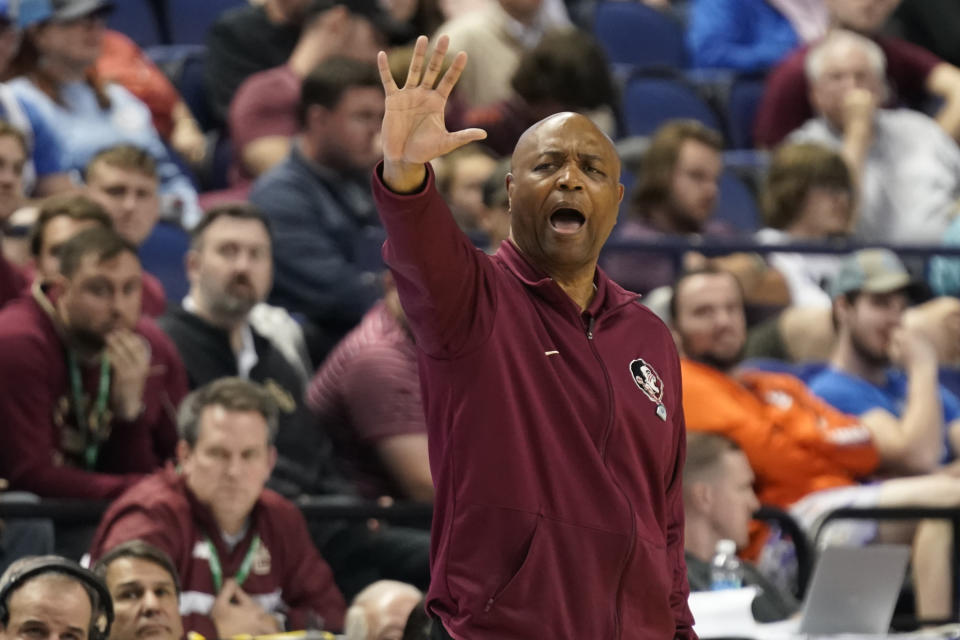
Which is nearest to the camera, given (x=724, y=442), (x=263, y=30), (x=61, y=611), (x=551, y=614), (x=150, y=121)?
(x=551, y=614)

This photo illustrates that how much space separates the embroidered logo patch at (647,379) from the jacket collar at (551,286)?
98 millimetres

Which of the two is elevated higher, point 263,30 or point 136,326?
point 263,30

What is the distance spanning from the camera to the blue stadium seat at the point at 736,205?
7.23m

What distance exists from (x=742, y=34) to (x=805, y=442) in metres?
3.58

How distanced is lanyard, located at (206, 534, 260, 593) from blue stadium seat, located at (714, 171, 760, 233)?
10.7 ft

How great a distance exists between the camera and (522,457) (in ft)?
8.33

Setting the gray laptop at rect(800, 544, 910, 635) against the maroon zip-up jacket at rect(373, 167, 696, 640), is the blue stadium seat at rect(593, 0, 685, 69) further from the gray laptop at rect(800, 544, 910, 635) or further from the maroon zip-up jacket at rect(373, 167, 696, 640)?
the maroon zip-up jacket at rect(373, 167, 696, 640)

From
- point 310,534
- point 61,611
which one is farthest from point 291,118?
point 61,611

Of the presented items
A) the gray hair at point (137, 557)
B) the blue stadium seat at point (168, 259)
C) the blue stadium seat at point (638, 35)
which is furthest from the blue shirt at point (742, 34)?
the gray hair at point (137, 557)

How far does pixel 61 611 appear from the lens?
3461 millimetres

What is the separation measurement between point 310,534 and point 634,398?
101 inches

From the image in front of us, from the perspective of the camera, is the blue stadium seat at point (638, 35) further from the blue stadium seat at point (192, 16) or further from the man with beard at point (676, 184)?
the man with beard at point (676, 184)

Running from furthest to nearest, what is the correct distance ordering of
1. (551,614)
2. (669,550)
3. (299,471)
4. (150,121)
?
1. (150,121)
2. (299,471)
3. (669,550)
4. (551,614)

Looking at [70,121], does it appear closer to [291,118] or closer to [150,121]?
[150,121]
